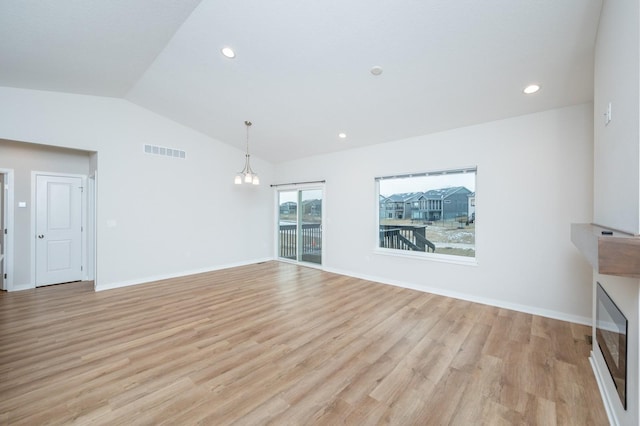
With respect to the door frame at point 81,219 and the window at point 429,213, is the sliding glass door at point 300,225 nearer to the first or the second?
the window at point 429,213

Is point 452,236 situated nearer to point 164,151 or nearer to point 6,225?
point 164,151

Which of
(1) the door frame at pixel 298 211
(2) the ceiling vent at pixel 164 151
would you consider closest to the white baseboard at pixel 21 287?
(2) the ceiling vent at pixel 164 151

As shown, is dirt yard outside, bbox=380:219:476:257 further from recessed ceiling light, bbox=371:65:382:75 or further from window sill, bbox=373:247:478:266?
recessed ceiling light, bbox=371:65:382:75

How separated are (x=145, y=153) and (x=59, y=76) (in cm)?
163

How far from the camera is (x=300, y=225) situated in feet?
22.2

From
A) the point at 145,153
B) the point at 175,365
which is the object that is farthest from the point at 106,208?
the point at 175,365

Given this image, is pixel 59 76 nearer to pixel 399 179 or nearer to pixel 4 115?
pixel 4 115

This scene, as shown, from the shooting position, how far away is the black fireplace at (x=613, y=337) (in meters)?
1.59

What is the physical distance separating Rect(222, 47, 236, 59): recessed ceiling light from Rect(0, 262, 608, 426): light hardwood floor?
134 inches

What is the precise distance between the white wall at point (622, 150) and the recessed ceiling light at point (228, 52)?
11.3 ft

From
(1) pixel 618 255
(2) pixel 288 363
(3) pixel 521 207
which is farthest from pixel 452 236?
(2) pixel 288 363

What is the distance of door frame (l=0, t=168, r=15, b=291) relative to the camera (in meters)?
4.45

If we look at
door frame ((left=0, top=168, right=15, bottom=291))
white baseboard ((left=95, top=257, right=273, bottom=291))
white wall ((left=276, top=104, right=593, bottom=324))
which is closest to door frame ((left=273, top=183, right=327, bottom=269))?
white baseboard ((left=95, top=257, right=273, bottom=291))

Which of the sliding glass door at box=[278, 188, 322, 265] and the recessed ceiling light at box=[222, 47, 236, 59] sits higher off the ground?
the recessed ceiling light at box=[222, 47, 236, 59]
